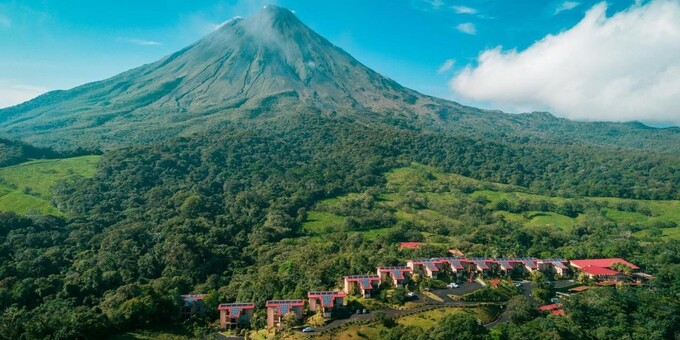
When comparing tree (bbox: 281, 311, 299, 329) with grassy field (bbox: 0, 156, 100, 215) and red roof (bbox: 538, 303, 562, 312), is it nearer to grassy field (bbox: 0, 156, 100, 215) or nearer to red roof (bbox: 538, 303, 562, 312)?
red roof (bbox: 538, 303, 562, 312)

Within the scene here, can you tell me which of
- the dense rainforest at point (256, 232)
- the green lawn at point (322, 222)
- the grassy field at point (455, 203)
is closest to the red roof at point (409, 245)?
the dense rainforest at point (256, 232)

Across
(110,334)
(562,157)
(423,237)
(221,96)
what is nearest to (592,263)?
(423,237)

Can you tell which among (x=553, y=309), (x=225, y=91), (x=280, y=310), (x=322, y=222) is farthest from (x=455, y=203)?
(x=225, y=91)

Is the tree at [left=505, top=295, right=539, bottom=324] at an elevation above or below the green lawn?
below

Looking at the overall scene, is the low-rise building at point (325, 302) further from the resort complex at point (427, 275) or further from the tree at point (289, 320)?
the tree at point (289, 320)

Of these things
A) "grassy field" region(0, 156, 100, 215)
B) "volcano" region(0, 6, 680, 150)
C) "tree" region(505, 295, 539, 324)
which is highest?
"volcano" region(0, 6, 680, 150)

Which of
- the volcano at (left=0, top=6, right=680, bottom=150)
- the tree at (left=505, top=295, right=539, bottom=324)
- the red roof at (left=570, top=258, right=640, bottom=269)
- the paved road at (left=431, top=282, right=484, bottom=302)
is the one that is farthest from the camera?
the volcano at (left=0, top=6, right=680, bottom=150)

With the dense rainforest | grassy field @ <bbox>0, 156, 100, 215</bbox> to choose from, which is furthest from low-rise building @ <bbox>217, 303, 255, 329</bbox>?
grassy field @ <bbox>0, 156, 100, 215</bbox>

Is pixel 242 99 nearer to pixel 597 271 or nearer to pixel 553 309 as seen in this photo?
pixel 597 271
